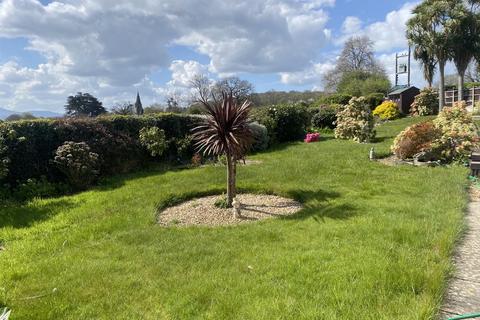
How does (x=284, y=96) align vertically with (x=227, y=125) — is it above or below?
above

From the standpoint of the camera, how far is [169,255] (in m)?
4.09

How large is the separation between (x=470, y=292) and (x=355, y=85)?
40619 millimetres

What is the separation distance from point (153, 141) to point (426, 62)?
24816 mm

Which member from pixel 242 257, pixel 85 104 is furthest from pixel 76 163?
pixel 85 104

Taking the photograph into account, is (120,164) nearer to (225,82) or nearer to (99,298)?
(99,298)

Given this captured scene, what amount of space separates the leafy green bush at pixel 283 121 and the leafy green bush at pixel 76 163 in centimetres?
714

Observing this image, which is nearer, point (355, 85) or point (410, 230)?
point (410, 230)

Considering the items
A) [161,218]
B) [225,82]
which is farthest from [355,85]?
[161,218]

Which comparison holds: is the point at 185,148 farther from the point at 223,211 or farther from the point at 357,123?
the point at 357,123

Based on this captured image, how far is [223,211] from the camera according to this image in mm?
5934

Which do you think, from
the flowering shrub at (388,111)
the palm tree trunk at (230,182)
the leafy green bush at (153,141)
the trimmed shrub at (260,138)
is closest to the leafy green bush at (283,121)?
the trimmed shrub at (260,138)

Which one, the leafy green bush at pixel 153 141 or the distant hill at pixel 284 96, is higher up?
the distant hill at pixel 284 96

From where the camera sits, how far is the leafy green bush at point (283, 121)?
47.0ft

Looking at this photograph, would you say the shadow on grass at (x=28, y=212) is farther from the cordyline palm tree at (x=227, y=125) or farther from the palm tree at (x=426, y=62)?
the palm tree at (x=426, y=62)
